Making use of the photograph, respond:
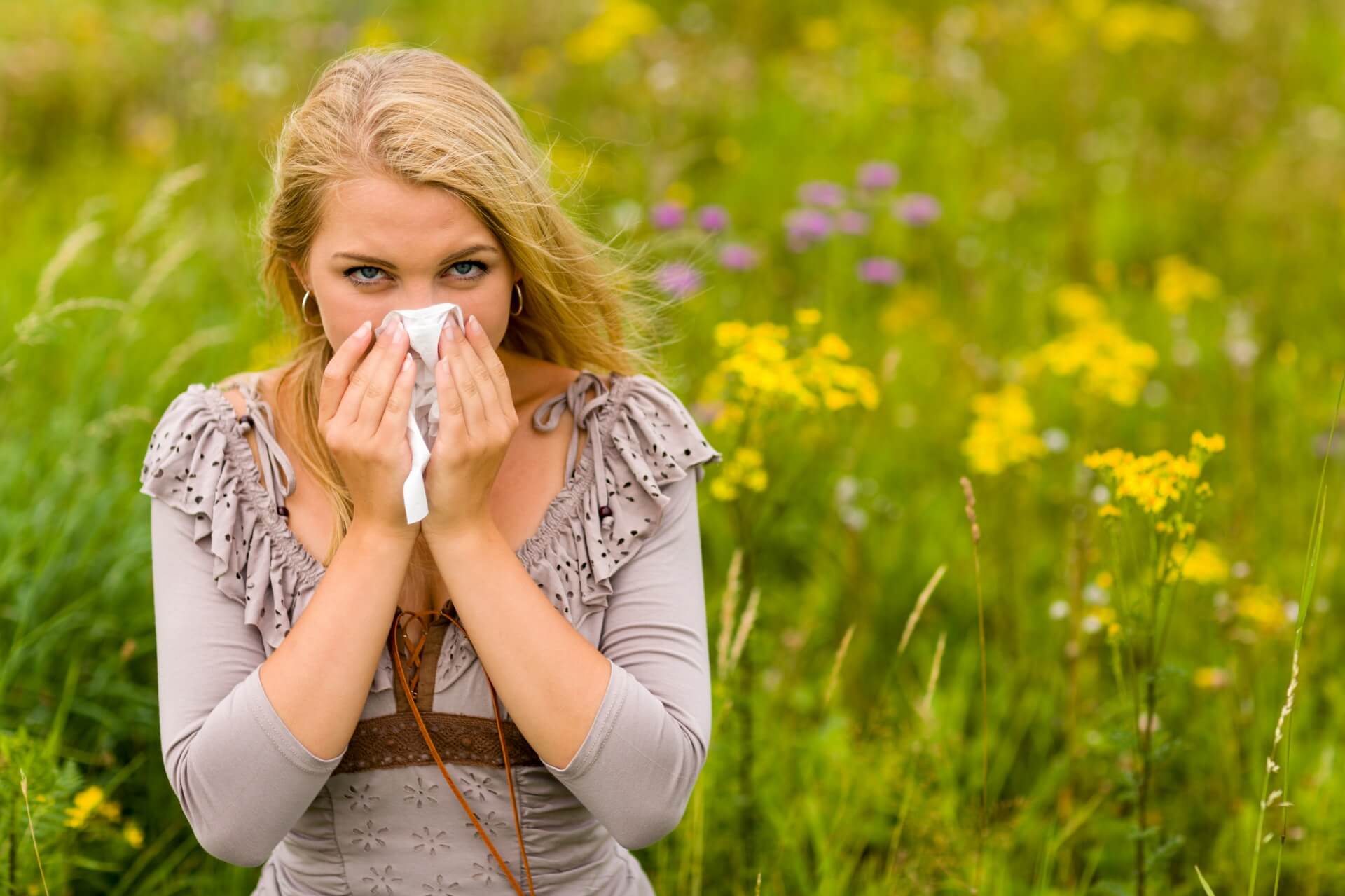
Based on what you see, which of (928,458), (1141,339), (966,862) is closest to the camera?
(966,862)

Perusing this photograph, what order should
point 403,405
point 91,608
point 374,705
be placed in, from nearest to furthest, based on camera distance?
point 403,405 → point 374,705 → point 91,608

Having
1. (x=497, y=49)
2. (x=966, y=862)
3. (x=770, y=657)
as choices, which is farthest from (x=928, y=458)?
(x=497, y=49)

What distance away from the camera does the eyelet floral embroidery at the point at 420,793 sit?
61.6 inches

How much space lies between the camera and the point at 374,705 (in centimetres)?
155

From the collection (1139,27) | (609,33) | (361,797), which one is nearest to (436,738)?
(361,797)

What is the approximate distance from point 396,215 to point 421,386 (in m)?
0.21

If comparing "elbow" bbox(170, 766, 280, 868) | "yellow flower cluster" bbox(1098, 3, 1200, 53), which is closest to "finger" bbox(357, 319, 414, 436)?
"elbow" bbox(170, 766, 280, 868)

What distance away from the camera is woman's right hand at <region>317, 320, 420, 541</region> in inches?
54.7

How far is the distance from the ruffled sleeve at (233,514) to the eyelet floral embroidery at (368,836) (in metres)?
0.26

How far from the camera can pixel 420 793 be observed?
5.14ft

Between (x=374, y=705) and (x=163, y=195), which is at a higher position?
(x=163, y=195)

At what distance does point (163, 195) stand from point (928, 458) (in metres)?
2.09

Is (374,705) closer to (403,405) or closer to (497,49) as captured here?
(403,405)

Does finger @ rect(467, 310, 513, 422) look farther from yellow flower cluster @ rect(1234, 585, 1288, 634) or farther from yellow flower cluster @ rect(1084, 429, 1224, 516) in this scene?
yellow flower cluster @ rect(1234, 585, 1288, 634)
